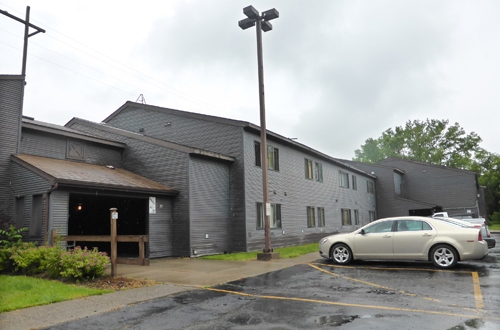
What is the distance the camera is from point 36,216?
13.3 m

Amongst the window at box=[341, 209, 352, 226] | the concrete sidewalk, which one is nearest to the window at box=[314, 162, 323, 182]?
the window at box=[341, 209, 352, 226]

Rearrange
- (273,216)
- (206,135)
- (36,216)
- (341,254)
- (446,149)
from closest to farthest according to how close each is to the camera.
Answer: (341,254) → (36,216) → (206,135) → (273,216) → (446,149)

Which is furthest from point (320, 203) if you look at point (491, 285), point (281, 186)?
point (491, 285)

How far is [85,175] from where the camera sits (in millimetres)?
14469

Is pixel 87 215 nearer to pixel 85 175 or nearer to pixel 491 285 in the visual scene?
pixel 85 175

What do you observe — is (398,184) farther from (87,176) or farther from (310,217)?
(87,176)

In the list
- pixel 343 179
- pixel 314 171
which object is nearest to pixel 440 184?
pixel 343 179

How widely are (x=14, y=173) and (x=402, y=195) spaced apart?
121ft

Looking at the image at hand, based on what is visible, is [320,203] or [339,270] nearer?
[339,270]

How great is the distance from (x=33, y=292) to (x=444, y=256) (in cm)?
1031

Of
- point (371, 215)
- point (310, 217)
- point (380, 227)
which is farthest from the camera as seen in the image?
point (371, 215)

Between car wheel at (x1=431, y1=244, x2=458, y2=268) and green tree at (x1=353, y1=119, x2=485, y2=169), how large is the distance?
193 feet

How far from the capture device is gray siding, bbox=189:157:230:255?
16562mm

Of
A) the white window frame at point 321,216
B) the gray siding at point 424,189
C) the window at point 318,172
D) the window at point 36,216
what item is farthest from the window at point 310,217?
the gray siding at point 424,189
